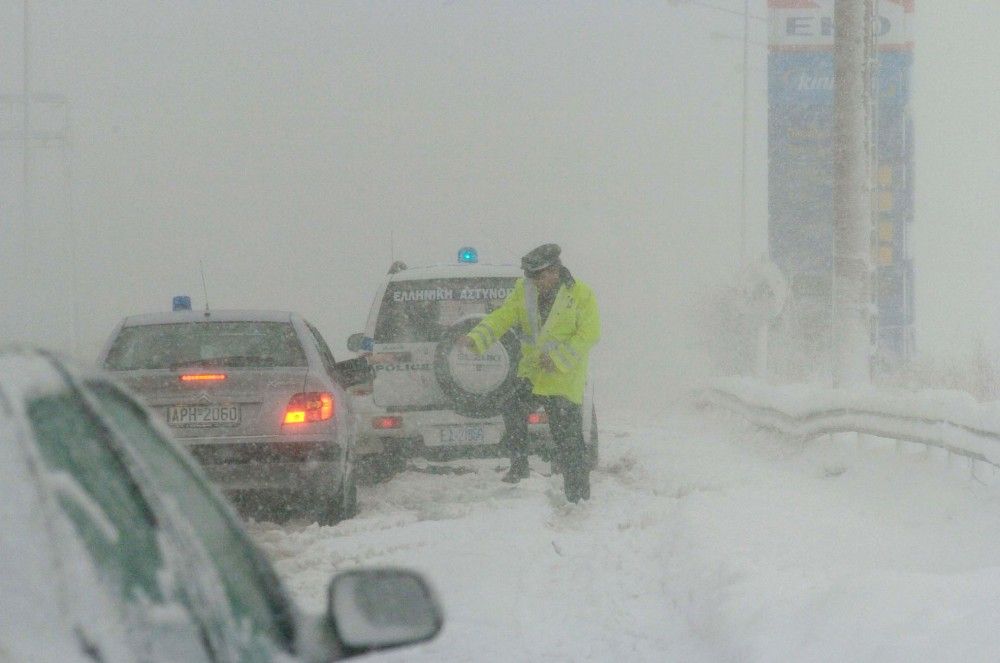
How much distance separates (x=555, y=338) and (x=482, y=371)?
0.87 metres

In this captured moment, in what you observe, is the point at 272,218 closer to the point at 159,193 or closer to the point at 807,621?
the point at 159,193

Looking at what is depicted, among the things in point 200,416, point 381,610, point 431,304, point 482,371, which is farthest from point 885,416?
point 381,610

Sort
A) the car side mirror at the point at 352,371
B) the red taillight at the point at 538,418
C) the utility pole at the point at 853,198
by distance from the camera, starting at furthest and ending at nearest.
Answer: the utility pole at the point at 853,198, the red taillight at the point at 538,418, the car side mirror at the point at 352,371

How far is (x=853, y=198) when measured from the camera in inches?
643

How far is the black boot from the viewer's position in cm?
1122

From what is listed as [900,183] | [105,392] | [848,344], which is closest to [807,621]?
[105,392]

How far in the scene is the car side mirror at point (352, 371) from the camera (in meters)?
10.8

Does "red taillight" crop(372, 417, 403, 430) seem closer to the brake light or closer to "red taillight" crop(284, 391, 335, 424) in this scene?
"red taillight" crop(284, 391, 335, 424)

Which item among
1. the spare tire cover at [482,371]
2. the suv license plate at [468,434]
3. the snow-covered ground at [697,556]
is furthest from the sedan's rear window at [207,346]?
the suv license plate at [468,434]

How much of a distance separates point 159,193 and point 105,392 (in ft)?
318

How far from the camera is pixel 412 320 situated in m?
12.0

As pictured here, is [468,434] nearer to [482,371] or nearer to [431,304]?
[482,371]

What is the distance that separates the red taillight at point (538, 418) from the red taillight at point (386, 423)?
37.7 inches

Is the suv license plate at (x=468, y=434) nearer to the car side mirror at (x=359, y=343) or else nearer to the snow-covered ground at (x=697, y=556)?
Answer: the snow-covered ground at (x=697, y=556)
